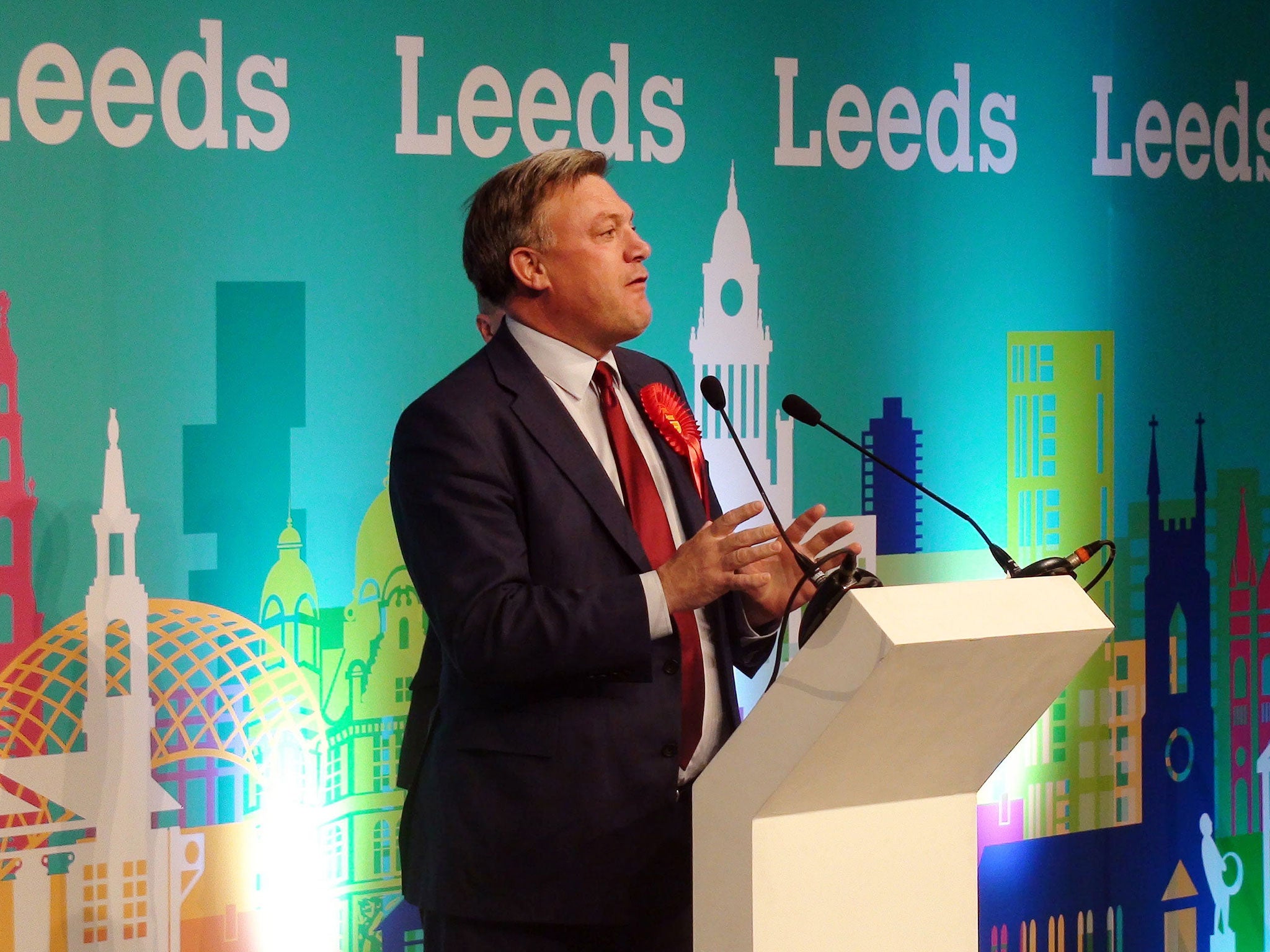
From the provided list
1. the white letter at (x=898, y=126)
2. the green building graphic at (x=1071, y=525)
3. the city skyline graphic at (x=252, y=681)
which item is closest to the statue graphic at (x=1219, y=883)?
the green building graphic at (x=1071, y=525)

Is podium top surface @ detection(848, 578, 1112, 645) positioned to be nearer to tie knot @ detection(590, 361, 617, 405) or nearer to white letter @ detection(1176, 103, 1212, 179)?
tie knot @ detection(590, 361, 617, 405)

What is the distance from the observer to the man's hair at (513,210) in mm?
2135

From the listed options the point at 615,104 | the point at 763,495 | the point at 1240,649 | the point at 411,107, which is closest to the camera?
the point at 763,495

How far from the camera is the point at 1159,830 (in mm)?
3777

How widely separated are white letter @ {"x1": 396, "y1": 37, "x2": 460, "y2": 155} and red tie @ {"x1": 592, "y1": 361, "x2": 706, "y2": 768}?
1.05 metres

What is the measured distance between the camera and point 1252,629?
3.86m

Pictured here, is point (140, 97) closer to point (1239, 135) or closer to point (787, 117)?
point (787, 117)

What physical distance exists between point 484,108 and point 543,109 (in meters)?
0.13

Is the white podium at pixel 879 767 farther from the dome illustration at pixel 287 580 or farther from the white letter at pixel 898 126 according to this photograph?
the white letter at pixel 898 126

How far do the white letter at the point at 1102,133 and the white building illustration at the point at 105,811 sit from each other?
7.83 feet

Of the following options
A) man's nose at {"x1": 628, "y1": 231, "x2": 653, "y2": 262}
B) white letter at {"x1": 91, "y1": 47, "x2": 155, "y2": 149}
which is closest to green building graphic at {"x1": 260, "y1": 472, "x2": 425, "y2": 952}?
white letter at {"x1": 91, "y1": 47, "x2": 155, "y2": 149}

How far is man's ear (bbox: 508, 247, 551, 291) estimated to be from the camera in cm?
212

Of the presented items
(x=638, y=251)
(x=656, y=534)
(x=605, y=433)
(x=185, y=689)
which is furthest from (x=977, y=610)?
(x=185, y=689)

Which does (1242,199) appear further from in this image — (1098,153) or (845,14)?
(845,14)
